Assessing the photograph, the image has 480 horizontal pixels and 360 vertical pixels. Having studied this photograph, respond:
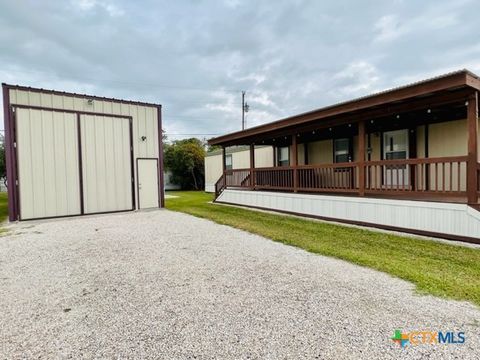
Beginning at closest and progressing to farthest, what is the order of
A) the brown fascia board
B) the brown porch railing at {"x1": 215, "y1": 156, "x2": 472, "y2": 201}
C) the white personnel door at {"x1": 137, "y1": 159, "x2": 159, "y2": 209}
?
1. the brown porch railing at {"x1": 215, "y1": 156, "x2": 472, "y2": 201}
2. the brown fascia board
3. the white personnel door at {"x1": 137, "y1": 159, "x2": 159, "y2": 209}

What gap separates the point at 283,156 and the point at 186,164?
39.9 feet

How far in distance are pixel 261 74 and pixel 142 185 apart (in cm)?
1528

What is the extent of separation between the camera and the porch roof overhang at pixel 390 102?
5243mm

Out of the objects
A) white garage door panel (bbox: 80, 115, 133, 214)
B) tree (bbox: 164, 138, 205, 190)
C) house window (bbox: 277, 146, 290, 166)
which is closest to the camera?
white garage door panel (bbox: 80, 115, 133, 214)

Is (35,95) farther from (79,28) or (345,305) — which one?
(345,305)

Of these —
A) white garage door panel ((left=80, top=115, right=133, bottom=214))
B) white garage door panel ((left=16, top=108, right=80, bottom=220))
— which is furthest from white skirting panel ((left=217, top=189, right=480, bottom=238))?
white garage door panel ((left=16, top=108, right=80, bottom=220))

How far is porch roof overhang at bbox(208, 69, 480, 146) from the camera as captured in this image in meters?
5.24

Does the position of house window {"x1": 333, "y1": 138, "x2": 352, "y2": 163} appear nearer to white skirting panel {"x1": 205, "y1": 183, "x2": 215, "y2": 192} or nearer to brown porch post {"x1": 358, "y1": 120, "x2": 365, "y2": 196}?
brown porch post {"x1": 358, "y1": 120, "x2": 365, "y2": 196}

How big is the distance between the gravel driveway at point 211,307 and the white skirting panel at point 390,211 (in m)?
3.04

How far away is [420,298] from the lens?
3.06 m

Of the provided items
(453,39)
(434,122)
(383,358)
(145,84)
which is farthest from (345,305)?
(145,84)

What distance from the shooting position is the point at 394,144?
899 centimetres

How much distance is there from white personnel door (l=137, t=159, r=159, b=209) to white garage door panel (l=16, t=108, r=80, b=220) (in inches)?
88.8

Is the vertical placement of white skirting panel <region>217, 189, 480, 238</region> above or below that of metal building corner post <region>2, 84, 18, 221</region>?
below
